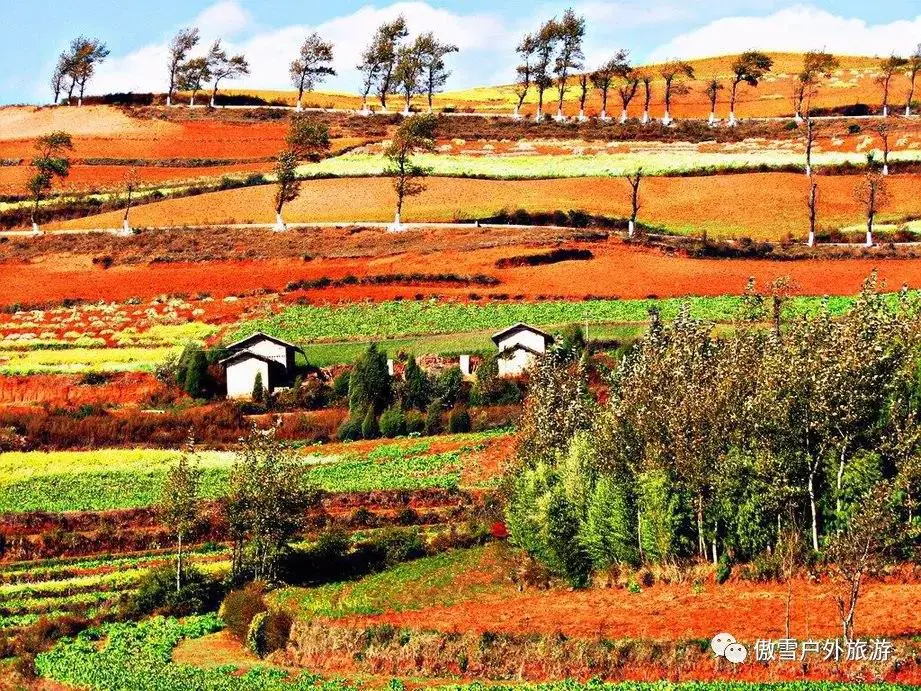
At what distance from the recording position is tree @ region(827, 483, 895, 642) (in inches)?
1612

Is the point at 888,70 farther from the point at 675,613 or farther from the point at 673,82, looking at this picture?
the point at 675,613

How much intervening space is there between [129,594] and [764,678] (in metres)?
24.9

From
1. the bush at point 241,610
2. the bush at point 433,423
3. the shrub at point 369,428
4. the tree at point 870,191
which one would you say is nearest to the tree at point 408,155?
the tree at point 870,191

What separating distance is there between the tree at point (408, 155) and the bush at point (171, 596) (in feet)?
227

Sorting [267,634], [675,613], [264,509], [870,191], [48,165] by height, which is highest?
[48,165]

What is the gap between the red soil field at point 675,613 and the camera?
43359 millimetres

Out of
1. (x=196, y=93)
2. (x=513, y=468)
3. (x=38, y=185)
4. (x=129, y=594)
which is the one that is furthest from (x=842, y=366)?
(x=196, y=93)

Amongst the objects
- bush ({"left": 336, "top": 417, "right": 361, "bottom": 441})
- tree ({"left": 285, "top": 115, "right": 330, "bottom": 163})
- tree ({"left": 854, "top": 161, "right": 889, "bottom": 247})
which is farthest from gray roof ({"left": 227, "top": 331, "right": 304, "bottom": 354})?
tree ({"left": 285, "top": 115, "right": 330, "bottom": 163})

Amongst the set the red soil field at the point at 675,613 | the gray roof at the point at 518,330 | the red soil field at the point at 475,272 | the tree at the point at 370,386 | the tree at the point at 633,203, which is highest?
the tree at the point at 633,203

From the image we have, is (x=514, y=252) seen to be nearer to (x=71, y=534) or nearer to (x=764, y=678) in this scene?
(x=71, y=534)

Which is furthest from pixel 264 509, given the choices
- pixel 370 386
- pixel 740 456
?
pixel 370 386

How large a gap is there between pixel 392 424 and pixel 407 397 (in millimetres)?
2983

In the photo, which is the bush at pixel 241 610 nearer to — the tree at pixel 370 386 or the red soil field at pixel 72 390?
the tree at pixel 370 386

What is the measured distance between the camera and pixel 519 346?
273 ft
